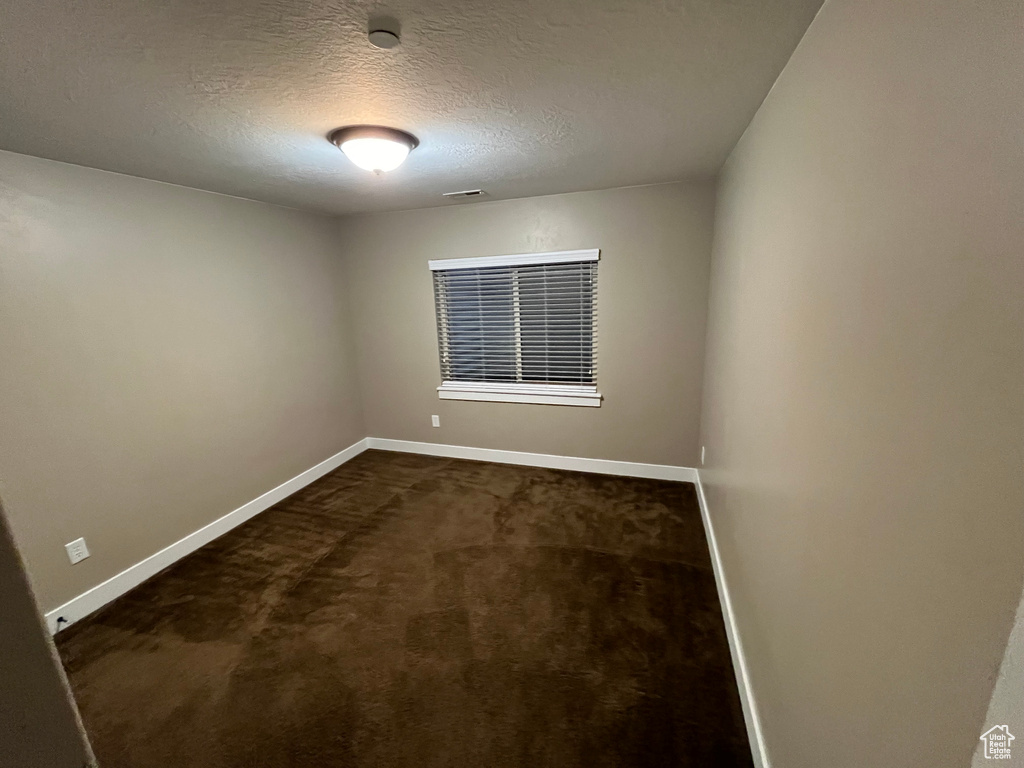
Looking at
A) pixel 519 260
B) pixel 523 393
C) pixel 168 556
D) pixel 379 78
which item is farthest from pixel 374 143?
pixel 168 556

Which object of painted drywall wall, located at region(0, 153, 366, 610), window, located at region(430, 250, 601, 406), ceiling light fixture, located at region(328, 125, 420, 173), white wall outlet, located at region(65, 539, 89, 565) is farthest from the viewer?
window, located at region(430, 250, 601, 406)

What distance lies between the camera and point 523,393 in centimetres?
363

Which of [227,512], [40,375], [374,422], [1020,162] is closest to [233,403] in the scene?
[227,512]

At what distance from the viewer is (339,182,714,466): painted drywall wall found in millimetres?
3000

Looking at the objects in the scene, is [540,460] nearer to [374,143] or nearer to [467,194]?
[467,194]

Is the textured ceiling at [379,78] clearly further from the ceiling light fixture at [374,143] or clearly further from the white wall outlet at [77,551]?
the white wall outlet at [77,551]

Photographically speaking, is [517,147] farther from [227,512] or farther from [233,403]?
[227,512]

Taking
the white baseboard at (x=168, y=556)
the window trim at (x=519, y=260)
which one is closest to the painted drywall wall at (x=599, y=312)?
the window trim at (x=519, y=260)

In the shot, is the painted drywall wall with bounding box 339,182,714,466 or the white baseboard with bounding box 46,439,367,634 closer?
the white baseboard with bounding box 46,439,367,634

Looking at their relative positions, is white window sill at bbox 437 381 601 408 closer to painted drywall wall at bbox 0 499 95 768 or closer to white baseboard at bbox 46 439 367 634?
white baseboard at bbox 46 439 367 634

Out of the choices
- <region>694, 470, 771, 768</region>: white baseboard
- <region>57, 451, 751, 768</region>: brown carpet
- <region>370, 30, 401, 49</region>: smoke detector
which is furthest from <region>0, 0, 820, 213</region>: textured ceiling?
<region>57, 451, 751, 768</region>: brown carpet

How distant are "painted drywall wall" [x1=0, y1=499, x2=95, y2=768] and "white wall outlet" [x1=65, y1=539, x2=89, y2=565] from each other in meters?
2.53

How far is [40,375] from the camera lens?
6.51 ft

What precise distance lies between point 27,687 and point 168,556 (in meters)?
2.86
